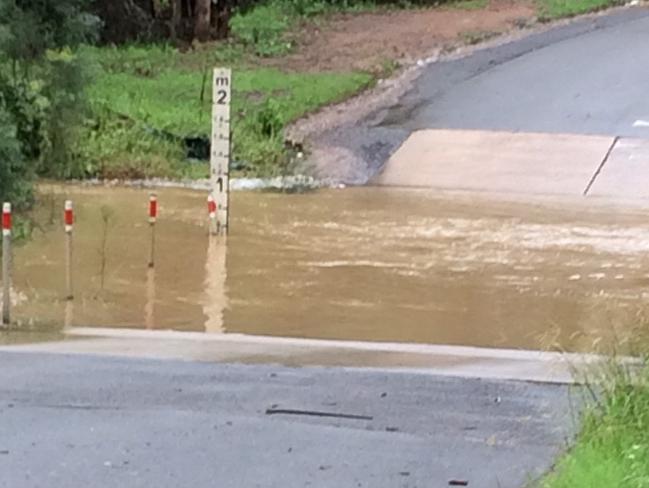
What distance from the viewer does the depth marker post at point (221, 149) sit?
18.4m

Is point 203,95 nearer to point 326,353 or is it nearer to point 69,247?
point 69,247

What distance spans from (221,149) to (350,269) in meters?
3.72

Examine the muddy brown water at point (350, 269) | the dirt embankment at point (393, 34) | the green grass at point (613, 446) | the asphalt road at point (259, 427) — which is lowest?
the muddy brown water at point (350, 269)

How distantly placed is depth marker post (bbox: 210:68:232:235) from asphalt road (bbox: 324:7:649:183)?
513cm

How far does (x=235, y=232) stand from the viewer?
18391 mm

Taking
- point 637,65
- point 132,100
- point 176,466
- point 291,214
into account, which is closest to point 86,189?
point 291,214

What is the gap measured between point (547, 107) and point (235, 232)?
10803mm

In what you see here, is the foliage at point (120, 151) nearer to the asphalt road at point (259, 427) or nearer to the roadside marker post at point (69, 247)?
the roadside marker post at point (69, 247)

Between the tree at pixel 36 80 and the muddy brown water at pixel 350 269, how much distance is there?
0.78m

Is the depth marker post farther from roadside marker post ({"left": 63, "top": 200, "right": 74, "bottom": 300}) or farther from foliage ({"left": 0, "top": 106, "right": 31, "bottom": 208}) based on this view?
roadside marker post ({"left": 63, "top": 200, "right": 74, "bottom": 300})

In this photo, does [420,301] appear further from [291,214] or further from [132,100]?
[132,100]

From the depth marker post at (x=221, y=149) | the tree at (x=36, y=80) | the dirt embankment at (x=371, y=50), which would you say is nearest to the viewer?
the tree at (x=36, y=80)

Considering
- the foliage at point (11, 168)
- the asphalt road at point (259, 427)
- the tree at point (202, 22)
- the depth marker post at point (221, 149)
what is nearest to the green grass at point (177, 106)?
the tree at point (202, 22)

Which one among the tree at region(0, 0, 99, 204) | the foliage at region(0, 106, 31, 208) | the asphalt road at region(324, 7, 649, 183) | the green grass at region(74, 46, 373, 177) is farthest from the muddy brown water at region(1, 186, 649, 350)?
the asphalt road at region(324, 7, 649, 183)
